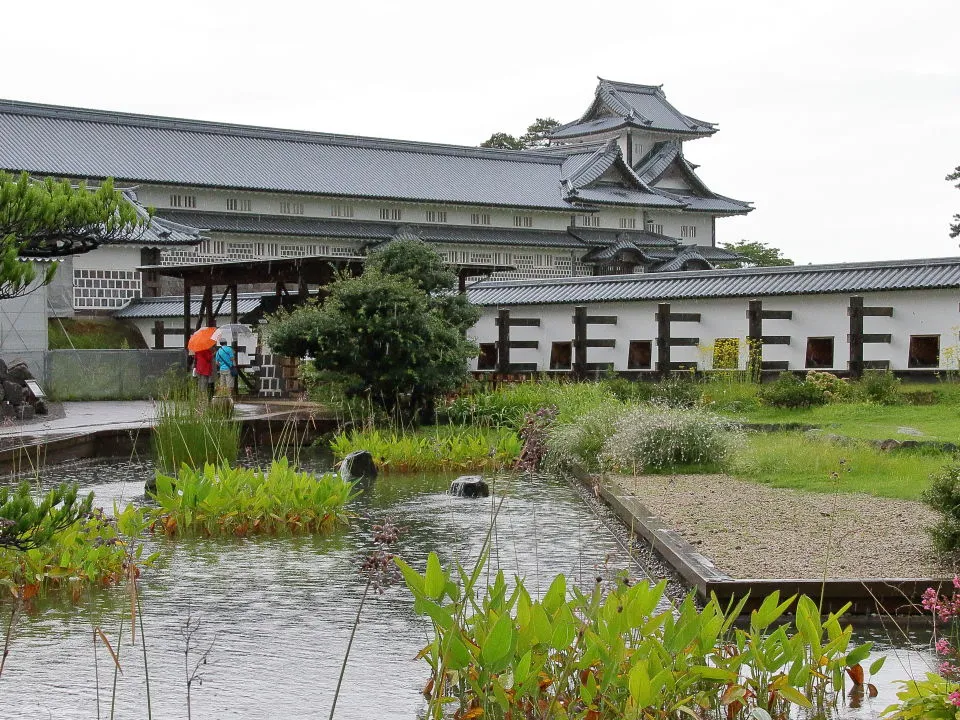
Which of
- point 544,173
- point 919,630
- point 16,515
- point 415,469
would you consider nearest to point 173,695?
point 16,515

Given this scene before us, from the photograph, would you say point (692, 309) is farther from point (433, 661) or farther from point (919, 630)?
point (433, 661)

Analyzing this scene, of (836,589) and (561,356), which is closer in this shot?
(836,589)

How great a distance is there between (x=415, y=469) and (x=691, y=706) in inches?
395

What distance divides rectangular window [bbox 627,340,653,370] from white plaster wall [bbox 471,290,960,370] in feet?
0.36

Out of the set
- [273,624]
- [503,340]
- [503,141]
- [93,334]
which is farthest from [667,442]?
[503,141]

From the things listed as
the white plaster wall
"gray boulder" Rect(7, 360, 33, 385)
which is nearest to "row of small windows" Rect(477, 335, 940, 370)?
the white plaster wall

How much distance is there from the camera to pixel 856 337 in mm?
22844

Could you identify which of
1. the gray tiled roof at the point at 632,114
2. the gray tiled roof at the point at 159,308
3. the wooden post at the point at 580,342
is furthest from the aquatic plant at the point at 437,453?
the gray tiled roof at the point at 632,114

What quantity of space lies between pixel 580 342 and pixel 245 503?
16505 mm

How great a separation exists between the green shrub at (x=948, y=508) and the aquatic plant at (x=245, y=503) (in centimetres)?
485

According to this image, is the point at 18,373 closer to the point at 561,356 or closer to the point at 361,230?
the point at 561,356

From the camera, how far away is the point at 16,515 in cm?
598

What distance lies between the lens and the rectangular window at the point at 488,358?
27969 mm

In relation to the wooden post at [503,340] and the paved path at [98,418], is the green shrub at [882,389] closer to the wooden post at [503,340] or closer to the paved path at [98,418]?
the wooden post at [503,340]
